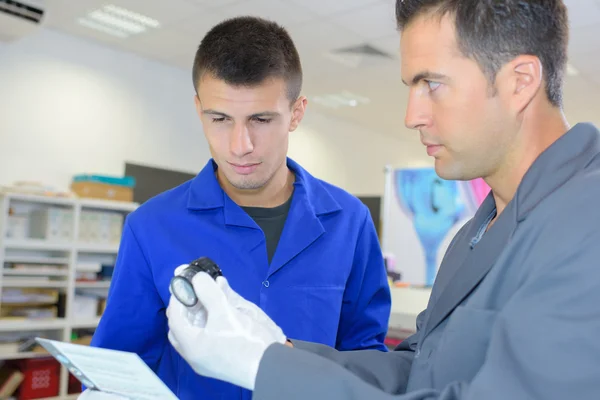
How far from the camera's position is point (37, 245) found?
3.95 meters

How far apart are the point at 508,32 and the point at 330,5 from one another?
11.1 feet

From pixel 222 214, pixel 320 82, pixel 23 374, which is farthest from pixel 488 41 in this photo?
pixel 320 82

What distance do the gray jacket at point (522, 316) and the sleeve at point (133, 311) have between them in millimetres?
427

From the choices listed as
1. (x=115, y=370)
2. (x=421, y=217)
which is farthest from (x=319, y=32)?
(x=115, y=370)

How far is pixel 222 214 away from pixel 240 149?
0.17 meters

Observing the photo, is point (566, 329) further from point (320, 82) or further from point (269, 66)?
point (320, 82)

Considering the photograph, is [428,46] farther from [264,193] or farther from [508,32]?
[264,193]

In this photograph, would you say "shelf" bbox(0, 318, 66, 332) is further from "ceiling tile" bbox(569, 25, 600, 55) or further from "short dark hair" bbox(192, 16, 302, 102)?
"ceiling tile" bbox(569, 25, 600, 55)

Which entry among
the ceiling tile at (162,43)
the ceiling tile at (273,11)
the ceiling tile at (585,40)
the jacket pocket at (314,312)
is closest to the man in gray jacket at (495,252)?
the jacket pocket at (314,312)

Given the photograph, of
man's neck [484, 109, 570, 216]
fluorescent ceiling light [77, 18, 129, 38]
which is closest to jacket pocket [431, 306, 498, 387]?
man's neck [484, 109, 570, 216]

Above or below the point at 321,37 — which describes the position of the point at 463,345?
below

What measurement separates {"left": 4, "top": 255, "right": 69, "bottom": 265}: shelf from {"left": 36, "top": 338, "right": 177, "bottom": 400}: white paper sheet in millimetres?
3273

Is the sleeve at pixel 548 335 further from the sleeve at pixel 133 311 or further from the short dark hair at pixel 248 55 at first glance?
the short dark hair at pixel 248 55

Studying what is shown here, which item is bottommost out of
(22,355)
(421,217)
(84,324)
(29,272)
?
(22,355)
